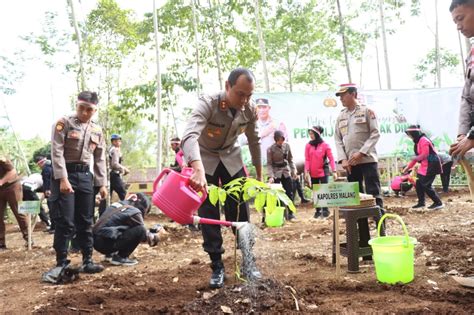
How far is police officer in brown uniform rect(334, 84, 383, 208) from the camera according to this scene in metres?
4.27

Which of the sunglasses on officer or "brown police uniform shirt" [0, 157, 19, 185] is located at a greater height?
the sunglasses on officer

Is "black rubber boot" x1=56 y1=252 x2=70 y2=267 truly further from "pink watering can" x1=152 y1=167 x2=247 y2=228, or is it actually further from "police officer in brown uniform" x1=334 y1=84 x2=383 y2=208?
"police officer in brown uniform" x1=334 y1=84 x2=383 y2=208

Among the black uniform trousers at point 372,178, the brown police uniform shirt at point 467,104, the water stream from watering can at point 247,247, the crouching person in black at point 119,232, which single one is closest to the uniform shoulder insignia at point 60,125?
the crouching person in black at point 119,232

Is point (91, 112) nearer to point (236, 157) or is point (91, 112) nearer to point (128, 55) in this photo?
point (236, 157)

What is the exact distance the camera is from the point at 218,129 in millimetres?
2949

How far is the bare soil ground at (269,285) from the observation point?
2416 millimetres

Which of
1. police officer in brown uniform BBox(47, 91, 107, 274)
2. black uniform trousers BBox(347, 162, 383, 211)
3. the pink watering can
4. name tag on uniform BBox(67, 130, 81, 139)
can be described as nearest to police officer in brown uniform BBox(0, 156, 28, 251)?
police officer in brown uniform BBox(47, 91, 107, 274)

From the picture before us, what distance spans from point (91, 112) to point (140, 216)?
1246 mm

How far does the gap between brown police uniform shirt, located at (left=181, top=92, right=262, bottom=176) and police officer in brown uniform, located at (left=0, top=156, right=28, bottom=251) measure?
453cm

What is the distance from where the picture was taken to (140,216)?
446 cm

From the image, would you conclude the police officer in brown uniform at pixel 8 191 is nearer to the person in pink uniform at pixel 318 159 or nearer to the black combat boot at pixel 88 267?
the black combat boot at pixel 88 267

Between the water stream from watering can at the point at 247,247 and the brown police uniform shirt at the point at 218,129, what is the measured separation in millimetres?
508

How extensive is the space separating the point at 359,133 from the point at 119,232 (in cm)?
277

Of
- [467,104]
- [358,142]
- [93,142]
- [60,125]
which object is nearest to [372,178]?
[358,142]
